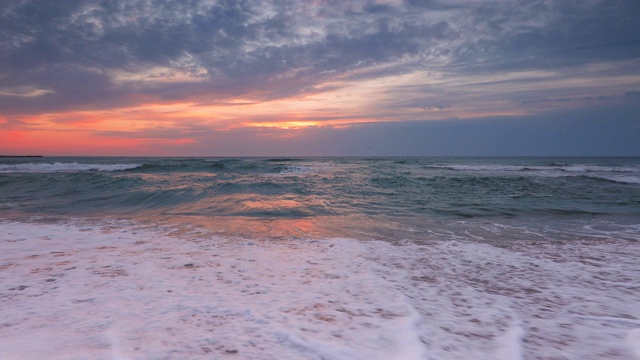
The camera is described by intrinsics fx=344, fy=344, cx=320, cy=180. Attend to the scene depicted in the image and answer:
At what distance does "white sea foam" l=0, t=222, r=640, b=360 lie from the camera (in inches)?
98.0

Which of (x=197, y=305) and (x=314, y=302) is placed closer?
(x=197, y=305)

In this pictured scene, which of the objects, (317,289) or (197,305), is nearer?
(197,305)

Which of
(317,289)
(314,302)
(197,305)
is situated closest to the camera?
(197,305)

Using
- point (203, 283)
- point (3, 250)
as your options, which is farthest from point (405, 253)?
point (3, 250)

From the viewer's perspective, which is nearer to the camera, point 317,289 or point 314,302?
point 314,302

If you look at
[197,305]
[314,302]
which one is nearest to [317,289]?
[314,302]

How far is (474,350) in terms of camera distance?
8.19ft

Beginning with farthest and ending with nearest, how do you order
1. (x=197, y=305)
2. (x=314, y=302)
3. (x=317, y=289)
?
(x=317, y=289), (x=314, y=302), (x=197, y=305)

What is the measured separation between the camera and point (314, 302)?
10.9 feet

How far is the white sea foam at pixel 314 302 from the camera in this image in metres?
2.49

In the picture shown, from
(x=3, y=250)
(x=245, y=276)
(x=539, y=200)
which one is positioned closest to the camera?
(x=245, y=276)

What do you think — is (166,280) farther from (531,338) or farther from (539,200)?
(539,200)

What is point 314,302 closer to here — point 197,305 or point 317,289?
point 317,289

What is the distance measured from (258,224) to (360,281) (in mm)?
4446
